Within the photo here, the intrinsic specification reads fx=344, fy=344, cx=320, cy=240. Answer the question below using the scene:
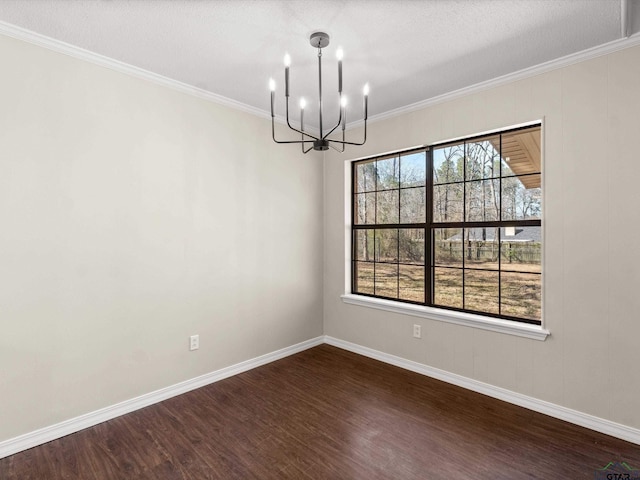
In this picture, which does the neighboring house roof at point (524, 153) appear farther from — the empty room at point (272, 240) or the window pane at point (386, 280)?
the window pane at point (386, 280)

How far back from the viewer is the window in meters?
2.83

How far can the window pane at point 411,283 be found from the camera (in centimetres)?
343

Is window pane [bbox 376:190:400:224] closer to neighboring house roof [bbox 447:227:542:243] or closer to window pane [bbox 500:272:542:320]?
neighboring house roof [bbox 447:227:542:243]

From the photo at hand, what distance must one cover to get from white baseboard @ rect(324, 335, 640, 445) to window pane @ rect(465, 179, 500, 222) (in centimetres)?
140

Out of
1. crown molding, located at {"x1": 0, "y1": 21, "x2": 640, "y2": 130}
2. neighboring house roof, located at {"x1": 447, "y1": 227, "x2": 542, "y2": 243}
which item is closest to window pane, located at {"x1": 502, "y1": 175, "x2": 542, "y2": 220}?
neighboring house roof, located at {"x1": 447, "y1": 227, "x2": 542, "y2": 243}

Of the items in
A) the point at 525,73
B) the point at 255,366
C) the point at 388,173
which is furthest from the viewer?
the point at 388,173

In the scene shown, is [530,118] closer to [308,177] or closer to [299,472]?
[308,177]

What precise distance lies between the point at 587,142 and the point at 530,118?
1.40ft

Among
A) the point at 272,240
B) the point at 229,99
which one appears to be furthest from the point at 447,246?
the point at 229,99

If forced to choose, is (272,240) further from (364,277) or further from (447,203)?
(447,203)

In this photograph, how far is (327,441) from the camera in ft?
7.23

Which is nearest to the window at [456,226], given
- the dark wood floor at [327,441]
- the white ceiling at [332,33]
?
the white ceiling at [332,33]

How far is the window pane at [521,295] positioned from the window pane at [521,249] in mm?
67

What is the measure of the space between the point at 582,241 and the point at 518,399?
4.22ft
